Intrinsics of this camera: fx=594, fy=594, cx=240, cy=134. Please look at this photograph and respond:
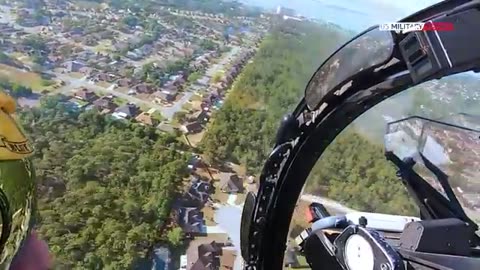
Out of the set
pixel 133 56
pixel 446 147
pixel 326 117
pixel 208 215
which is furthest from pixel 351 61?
pixel 133 56

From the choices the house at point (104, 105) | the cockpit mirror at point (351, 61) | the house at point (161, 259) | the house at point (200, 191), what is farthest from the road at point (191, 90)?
the cockpit mirror at point (351, 61)

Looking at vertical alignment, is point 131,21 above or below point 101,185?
above

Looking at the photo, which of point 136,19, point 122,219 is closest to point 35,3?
point 136,19

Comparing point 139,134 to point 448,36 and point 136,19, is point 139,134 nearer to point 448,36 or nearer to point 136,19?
point 136,19

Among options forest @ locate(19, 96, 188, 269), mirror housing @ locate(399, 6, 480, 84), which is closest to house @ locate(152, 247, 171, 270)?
forest @ locate(19, 96, 188, 269)

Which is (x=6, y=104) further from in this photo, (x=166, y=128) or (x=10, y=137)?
(x=166, y=128)
